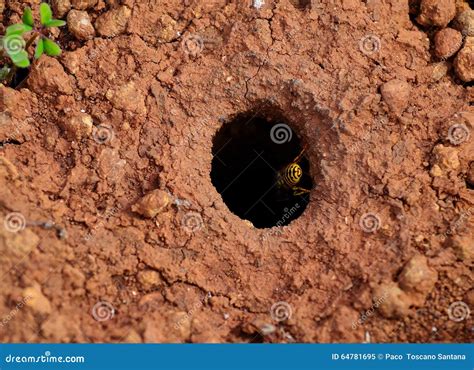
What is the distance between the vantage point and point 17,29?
132 inches

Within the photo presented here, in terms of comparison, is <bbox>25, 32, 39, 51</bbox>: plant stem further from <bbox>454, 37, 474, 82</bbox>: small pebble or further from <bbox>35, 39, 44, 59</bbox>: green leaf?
<bbox>454, 37, 474, 82</bbox>: small pebble

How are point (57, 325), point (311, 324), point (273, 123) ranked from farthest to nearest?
point (273, 123) → point (311, 324) → point (57, 325)

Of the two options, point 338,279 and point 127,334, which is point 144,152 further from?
point 338,279

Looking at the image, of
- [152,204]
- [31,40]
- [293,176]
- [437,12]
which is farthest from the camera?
[293,176]

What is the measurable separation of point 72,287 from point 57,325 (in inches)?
8.3

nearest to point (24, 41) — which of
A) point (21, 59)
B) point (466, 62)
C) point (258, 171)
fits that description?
point (21, 59)

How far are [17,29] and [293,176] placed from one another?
194 cm

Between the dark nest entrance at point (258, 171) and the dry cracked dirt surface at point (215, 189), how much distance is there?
19.9 inches

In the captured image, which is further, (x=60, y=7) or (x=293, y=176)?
(x=293, y=176)

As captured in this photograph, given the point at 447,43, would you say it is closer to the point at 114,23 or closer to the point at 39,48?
the point at 114,23

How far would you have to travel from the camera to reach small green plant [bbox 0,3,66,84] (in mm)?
3354

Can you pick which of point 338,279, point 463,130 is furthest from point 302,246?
point 463,130

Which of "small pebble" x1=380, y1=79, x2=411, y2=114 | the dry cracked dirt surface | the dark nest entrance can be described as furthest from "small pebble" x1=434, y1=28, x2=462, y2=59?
the dark nest entrance

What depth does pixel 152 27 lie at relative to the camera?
3586 mm
